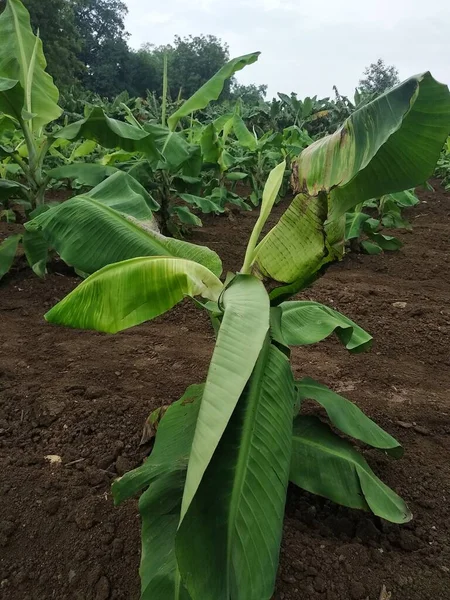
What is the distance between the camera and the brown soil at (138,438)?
1.33 meters

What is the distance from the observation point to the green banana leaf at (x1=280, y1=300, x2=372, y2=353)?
1.61m

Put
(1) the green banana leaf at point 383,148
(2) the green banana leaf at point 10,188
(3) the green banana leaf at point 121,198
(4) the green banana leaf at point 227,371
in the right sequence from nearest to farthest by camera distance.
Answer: (4) the green banana leaf at point 227,371 → (1) the green banana leaf at point 383,148 → (3) the green banana leaf at point 121,198 → (2) the green banana leaf at point 10,188

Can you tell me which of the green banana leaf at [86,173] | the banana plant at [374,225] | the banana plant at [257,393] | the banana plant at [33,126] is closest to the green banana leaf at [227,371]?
the banana plant at [257,393]

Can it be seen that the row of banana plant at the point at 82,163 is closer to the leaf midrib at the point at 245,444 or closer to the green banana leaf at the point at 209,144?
the green banana leaf at the point at 209,144

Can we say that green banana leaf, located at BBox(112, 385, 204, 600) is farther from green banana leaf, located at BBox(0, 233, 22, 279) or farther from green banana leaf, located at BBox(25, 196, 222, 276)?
green banana leaf, located at BBox(0, 233, 22, 279)

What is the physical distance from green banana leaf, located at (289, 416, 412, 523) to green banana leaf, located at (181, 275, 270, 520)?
679 mm

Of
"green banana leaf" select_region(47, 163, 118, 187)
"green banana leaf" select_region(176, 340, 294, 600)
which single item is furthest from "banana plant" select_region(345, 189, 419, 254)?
"green banana leaf" select_region(176, 340, 294, 600)

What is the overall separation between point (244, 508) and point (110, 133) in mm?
2518

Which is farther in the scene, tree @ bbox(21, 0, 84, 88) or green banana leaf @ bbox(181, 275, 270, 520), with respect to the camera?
tree @ bbox(21, 0, 84, 88)

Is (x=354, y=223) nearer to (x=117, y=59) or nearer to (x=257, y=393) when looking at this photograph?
(x=257, y=393)

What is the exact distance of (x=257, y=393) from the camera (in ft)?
3.78

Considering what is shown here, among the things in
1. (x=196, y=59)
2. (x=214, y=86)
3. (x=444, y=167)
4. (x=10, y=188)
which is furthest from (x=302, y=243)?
(x=196, y=59)

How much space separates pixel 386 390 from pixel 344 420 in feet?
2.73

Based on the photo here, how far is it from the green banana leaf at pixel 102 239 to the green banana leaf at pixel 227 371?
482 mm
